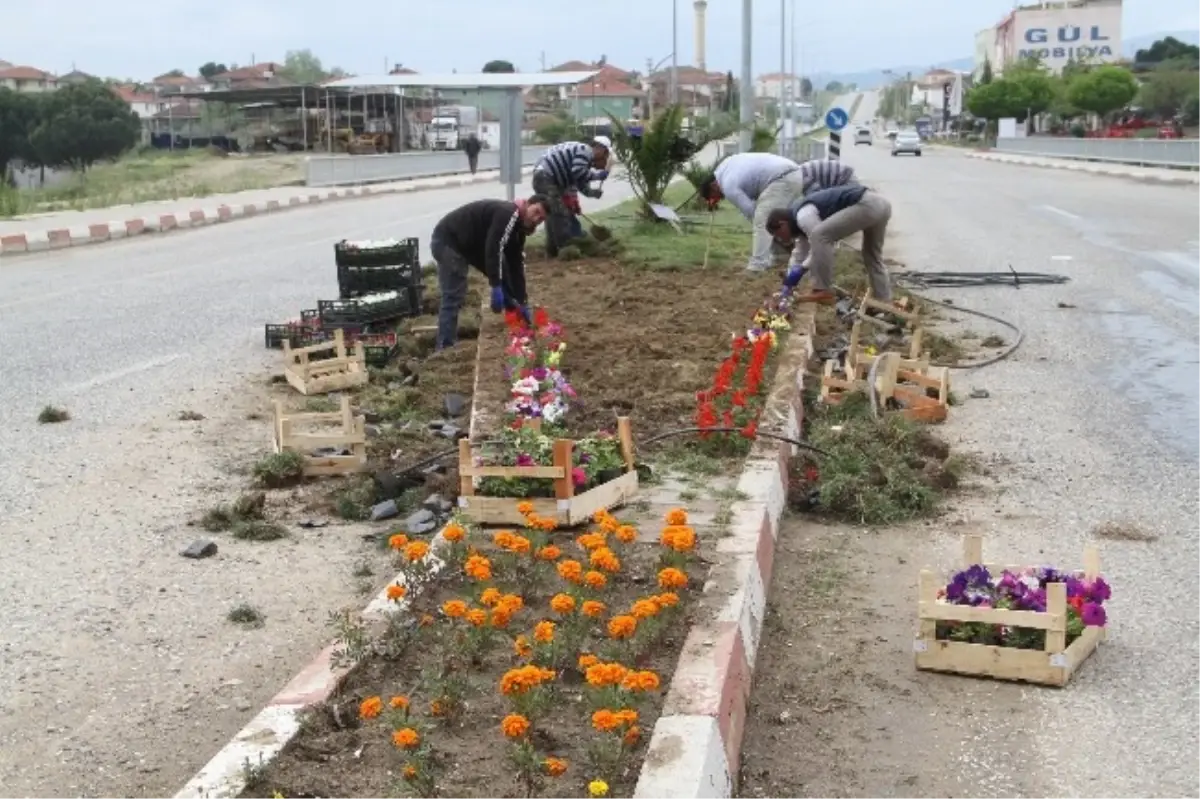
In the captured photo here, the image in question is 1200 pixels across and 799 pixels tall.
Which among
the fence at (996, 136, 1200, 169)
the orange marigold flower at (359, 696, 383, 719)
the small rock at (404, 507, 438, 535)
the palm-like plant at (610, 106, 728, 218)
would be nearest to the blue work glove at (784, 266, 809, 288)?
the small rock at (404, 507, 438, 535)

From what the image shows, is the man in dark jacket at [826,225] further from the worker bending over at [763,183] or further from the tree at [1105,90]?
the tree at [1105,90]

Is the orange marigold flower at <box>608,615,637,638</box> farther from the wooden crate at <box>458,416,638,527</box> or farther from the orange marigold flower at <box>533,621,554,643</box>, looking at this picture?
the wooden crate at <box>458,416,638,527</box>

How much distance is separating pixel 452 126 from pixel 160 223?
43419 mm

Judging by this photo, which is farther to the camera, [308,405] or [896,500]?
[308,405]

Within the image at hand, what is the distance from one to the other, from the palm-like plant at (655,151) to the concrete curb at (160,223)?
29.6 ft

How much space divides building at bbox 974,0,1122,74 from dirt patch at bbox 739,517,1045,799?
13150 cm

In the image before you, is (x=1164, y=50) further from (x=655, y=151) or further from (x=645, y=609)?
(x=645, y=609)

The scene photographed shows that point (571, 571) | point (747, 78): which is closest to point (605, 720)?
point (571, 571)

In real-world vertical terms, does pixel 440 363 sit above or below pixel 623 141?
below

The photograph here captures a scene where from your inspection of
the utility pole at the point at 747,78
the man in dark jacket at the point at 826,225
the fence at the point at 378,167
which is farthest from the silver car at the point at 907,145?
the man in dark jacket at the point at 826,225

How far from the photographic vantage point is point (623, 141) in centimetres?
2011

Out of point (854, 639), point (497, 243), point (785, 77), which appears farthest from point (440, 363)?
point (785, 77)

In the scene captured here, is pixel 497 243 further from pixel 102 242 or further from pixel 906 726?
pixel 102 242

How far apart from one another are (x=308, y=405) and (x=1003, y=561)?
4836 millimetres
